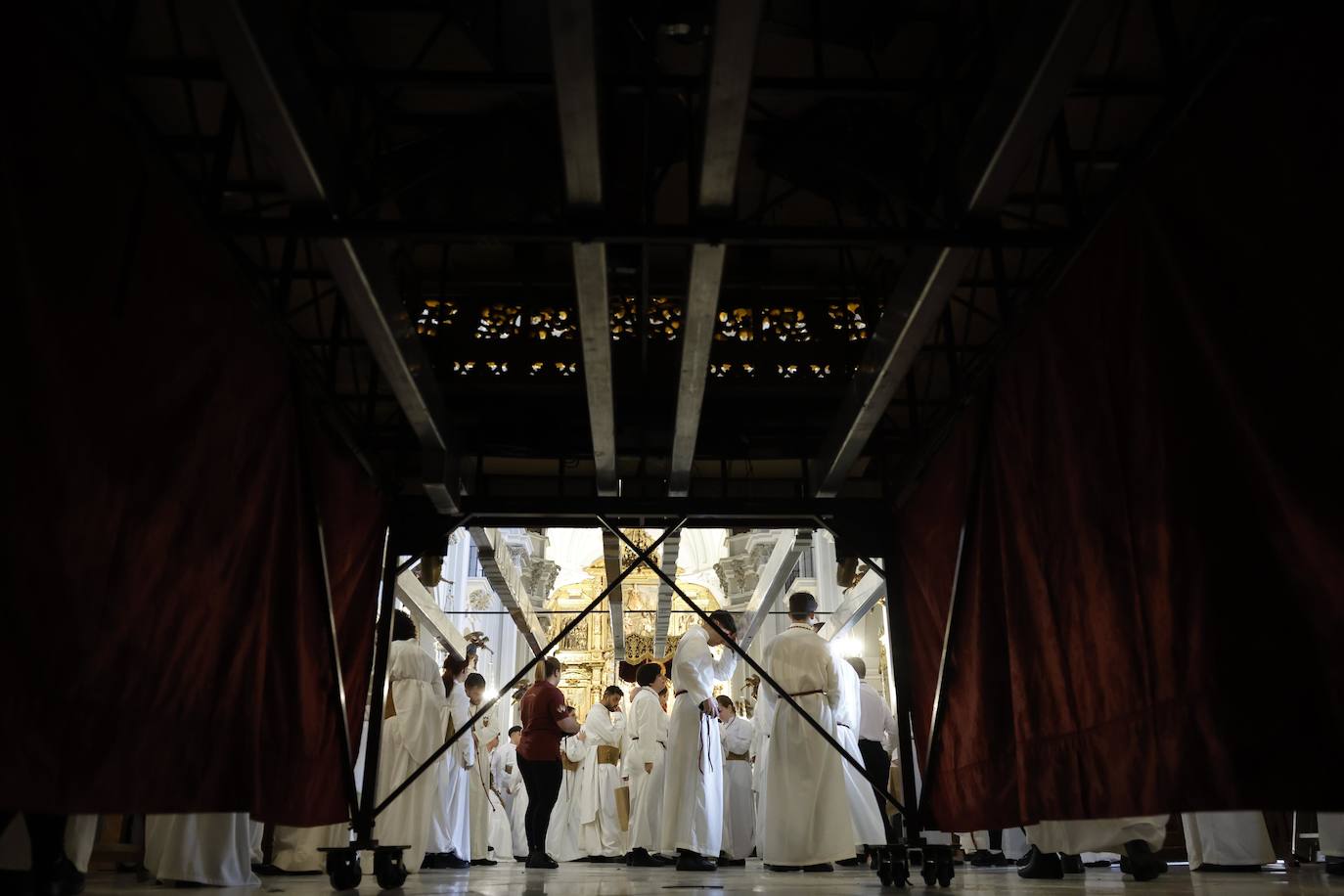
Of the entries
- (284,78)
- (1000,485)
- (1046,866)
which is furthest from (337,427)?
(1046,866)

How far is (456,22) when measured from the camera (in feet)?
12.9

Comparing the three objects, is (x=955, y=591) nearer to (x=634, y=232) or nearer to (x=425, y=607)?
(x=634, y=232)

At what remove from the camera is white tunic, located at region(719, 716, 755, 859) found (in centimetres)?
944

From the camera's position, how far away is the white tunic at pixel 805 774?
6.59 m

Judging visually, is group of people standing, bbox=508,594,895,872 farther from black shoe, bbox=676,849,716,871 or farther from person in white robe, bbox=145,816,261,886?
person in white robe, bbox=145,816,261,886

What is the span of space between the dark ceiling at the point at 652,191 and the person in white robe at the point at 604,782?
15.3 ft

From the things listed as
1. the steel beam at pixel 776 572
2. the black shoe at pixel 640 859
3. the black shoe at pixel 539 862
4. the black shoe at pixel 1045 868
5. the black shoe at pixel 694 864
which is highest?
the steel beam at pixel 776 572

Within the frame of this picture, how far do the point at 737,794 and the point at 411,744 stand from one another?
3554 millimetres

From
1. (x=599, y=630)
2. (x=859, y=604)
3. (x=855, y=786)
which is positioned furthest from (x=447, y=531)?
(x=599, y=630)

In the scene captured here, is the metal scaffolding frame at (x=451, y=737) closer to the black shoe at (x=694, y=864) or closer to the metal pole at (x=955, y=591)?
the metal pole at (x=955, y=591)

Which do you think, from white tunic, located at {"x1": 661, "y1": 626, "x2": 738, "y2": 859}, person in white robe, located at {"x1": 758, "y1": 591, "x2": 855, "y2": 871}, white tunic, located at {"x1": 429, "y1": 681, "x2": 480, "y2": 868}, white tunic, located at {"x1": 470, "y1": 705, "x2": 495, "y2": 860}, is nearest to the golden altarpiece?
white tunic, located at {"x1": 470, "y1": 705, "x2": 495, "y2": 860}

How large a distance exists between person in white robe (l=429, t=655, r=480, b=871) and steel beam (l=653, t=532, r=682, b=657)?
2029 millimetres

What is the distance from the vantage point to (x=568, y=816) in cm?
1191

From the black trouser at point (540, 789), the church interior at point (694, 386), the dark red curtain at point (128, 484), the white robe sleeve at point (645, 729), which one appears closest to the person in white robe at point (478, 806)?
the black trouser at point (540, 789)
